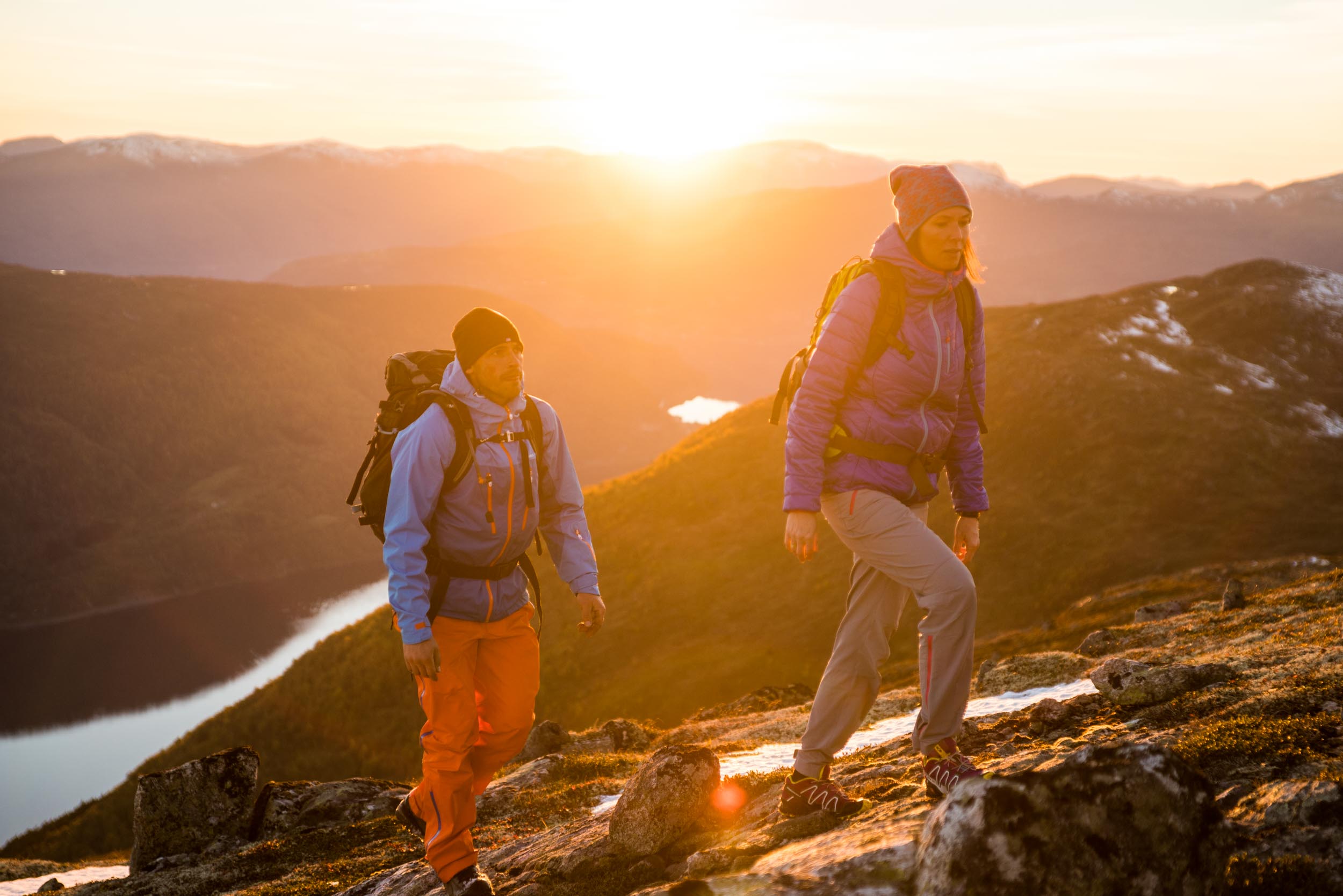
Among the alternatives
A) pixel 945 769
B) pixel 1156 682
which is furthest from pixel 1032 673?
pixel 945 769

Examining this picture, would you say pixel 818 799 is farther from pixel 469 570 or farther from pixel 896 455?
pixel 469 570

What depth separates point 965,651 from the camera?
16.7ft

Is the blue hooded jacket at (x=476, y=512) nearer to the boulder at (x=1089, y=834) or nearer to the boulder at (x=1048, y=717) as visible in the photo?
the boulder at (x=1089, y=834)

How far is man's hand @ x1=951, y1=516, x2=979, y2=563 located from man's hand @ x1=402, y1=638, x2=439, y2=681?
11.2 ft

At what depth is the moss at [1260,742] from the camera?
204 inches

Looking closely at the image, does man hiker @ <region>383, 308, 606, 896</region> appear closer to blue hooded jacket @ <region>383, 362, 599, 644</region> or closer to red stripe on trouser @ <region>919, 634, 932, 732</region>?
blue hooded jacket @ <region>383, 362, 599, 644</region>

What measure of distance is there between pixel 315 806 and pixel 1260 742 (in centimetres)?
1318

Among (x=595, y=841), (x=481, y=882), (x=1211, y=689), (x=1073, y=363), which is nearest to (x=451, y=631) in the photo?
(x=481, y=882)

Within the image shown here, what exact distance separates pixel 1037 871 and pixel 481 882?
3.94m

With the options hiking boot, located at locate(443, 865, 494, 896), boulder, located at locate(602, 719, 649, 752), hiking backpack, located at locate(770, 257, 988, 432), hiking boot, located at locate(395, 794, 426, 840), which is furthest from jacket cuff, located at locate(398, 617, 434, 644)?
boulder, located at locate(602, 719, 649, 752)

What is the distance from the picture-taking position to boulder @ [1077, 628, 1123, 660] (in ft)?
54.1

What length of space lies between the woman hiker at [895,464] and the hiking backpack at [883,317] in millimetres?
32

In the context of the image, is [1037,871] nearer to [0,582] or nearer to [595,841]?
[595,841]

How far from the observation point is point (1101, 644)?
17.0m
